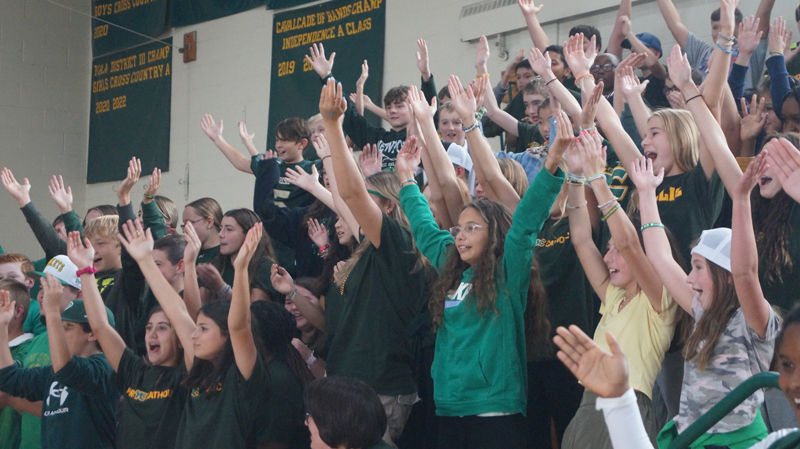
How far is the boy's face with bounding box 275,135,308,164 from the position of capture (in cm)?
469

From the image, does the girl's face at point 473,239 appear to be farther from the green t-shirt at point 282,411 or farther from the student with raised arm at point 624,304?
the green t-shirt at point 282,411

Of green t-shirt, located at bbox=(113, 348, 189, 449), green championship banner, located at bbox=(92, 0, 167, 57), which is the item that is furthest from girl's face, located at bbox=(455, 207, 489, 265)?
green championship banner, located at bbox=(92, 0, 167, 57)

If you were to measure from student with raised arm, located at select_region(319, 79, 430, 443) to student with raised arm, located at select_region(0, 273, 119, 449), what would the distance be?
1096 mm

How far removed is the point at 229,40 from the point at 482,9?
114 inches

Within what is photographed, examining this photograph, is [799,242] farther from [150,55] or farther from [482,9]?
[150,55]

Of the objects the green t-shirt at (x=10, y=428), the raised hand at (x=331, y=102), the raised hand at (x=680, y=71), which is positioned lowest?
the green t-shirt at (x=10, y=428)

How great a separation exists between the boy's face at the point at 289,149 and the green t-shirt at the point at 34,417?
1628mm

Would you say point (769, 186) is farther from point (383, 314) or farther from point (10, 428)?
point (10, 428)

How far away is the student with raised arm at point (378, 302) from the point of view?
Result: 9.20 ft

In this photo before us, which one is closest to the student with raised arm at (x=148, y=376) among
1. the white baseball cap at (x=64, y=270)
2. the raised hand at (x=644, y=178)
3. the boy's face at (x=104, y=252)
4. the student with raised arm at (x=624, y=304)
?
the white baseball cap at (x=64, y=270)

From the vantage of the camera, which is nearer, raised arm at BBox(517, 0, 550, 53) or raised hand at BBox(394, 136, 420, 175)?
raised hand at BBox(394, 136, 420, 175)

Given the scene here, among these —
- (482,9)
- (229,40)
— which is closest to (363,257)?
(482,9)

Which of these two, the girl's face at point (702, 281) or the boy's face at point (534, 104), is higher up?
the boy's face at point (534, 104)

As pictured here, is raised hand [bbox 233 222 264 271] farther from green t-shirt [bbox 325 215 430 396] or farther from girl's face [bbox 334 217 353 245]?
girl's face [bbox 334 217 353 245]
